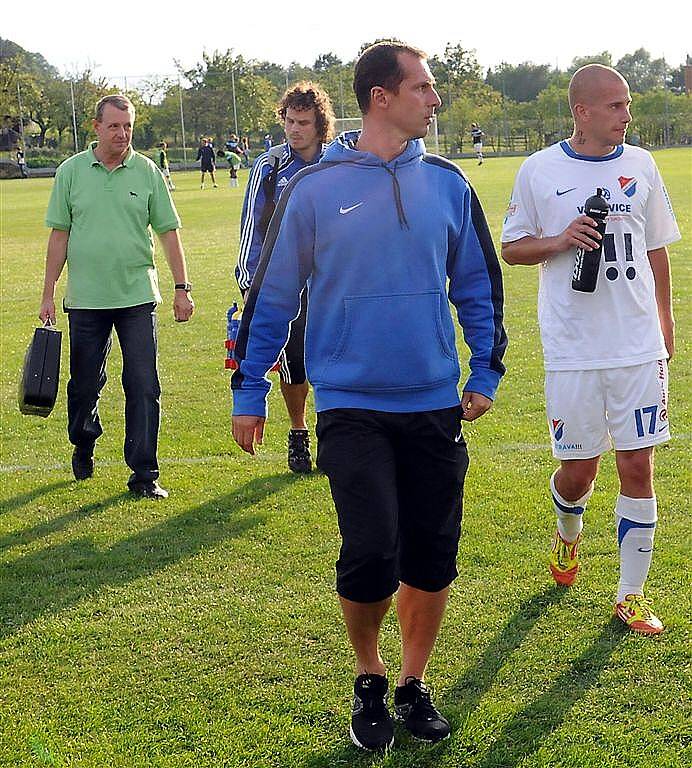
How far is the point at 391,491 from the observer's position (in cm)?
355

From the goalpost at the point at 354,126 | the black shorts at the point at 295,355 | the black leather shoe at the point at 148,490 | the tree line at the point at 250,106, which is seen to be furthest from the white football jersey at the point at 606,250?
the tree line at the point at 250,106

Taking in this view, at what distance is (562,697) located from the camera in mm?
3930

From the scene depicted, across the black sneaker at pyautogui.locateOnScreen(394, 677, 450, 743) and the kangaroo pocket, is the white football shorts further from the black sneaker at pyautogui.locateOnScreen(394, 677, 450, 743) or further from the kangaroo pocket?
the black sneaker at pyautogui.locateOnScreen(394, 677, 450, 743)

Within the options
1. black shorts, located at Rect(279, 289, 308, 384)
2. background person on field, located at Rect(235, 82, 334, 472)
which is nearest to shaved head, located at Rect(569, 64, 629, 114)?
background person on field, located at Rect(235, 82, 334, 472)

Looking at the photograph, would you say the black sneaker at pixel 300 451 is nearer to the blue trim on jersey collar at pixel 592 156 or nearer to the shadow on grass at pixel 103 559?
the shadow on grass at pixel 103 559

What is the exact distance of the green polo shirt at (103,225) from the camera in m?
6.46

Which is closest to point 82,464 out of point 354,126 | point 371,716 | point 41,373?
point 41,373

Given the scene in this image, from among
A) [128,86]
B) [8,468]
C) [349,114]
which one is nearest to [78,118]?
[128,86]

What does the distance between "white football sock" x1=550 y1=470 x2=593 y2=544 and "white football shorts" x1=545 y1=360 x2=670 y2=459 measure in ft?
0.94

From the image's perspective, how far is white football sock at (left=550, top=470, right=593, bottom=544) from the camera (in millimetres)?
4758

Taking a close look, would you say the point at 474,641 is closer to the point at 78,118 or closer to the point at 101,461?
the point at 101,461

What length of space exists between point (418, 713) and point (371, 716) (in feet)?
0.54

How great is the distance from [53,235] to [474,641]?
3.69 m

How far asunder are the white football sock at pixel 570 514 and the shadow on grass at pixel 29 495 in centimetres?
328
